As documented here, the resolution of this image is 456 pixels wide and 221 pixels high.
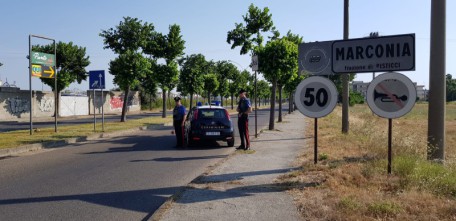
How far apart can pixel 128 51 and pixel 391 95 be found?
21115 mm

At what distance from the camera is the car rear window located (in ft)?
46.0

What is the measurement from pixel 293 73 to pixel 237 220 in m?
17.1

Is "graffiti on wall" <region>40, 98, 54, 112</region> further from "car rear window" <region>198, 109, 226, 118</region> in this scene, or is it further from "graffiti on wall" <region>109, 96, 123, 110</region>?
"car rear window" <region>198, 109, 226, 118</region>

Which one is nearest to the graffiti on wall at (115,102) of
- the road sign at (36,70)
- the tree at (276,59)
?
the road sign at (36,70)

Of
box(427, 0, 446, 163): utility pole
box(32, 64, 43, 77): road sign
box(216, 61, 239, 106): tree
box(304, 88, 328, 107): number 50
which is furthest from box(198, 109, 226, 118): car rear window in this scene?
box(216, 61, 239, 106): tree

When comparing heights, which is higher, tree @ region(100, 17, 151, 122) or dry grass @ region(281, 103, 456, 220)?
tree @ region(100, 17, 151, 122)

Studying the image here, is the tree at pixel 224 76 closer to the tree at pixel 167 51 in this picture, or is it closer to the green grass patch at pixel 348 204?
the tree at pixel 167 51

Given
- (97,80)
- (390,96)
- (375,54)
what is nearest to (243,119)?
(375,54)

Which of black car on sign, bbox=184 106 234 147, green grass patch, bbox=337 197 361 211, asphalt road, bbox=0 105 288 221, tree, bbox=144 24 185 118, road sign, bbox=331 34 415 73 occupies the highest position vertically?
tree, bbox=144 24 185 118

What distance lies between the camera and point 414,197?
559 cm

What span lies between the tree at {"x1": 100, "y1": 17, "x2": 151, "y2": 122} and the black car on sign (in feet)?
41.4

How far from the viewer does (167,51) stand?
3086cm

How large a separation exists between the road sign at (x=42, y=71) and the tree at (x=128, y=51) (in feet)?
23.9

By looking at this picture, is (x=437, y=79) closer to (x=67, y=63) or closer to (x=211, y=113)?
(x=211, y=113)
